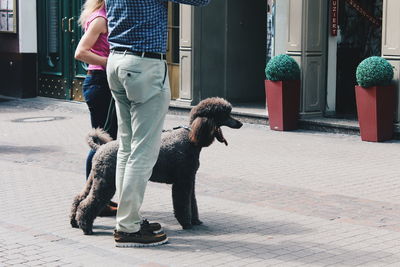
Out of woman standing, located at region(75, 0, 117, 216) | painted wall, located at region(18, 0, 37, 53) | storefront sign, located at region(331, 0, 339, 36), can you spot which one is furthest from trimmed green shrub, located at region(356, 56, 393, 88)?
painted wall, located at region(18, 0, 37, 53)

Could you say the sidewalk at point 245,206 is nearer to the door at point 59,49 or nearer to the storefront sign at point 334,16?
the storefront sign at point 334,16

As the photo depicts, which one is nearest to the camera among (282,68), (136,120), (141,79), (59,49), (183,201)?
(141,79)

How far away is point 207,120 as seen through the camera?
6.32 m

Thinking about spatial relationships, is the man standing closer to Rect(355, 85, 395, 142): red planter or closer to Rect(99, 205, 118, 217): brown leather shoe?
Rect(99, 205, 118, 217): brown leather shoe

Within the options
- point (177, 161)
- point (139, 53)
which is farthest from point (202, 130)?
point (139, 53)

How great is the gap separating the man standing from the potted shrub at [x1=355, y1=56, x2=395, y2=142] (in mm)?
5641

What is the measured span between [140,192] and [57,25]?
11.8 m

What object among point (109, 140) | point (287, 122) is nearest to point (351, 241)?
point (109, 140)

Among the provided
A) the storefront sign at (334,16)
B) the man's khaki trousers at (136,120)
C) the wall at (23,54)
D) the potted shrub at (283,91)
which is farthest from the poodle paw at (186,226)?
the wall at (23,54)

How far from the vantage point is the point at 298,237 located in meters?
6.34

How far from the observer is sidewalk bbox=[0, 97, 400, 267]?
5.86 metres

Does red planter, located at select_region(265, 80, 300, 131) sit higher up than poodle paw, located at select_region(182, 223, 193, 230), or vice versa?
red planter, located at select_region(265, 80, 300, 131)

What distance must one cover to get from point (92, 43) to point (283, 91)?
601cm

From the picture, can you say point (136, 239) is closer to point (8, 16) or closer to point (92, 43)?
point (92, 43)
